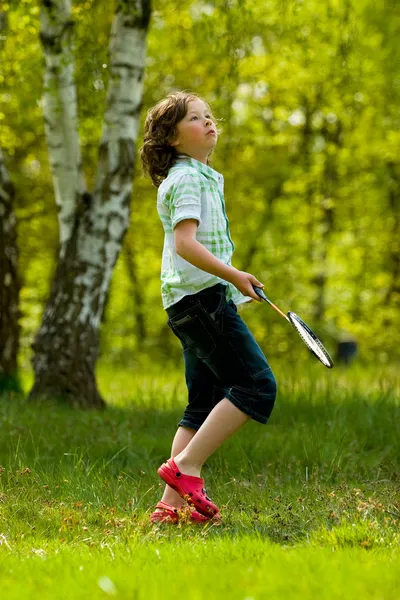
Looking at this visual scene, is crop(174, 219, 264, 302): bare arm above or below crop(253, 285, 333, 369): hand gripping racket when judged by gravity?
above

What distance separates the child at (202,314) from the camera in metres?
3.83

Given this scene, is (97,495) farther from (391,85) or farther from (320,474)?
(391,85)

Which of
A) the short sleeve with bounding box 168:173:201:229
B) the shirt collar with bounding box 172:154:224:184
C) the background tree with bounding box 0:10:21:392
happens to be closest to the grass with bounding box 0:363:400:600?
the short sleeve with bounding box 168:173:201:229

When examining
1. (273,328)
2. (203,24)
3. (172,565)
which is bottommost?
(273,328)

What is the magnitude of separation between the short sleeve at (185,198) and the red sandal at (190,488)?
1053 mm

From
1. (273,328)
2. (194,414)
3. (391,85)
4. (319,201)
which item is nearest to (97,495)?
(194,414)

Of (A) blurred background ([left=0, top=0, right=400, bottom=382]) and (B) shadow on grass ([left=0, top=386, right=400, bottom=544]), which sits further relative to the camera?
(A) blurred background ([left=0, top=0, right=400, bottom=382])

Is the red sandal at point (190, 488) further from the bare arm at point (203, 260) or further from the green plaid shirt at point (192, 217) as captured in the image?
the bare arm at point (203, 260)

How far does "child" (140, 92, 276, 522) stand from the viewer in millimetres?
3834

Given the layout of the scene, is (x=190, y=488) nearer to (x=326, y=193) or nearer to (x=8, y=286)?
(x=8, y=286)

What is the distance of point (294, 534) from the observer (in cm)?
341

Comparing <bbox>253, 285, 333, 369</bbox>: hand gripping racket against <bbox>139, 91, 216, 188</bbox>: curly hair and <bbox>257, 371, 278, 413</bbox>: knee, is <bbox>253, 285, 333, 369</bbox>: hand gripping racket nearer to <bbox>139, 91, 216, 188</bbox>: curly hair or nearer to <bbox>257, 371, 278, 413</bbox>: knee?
<bbox>257, 371, 278, 413</bbox>: knee

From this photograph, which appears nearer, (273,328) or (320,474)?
(320,474)

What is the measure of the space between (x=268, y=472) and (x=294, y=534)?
173 cm
